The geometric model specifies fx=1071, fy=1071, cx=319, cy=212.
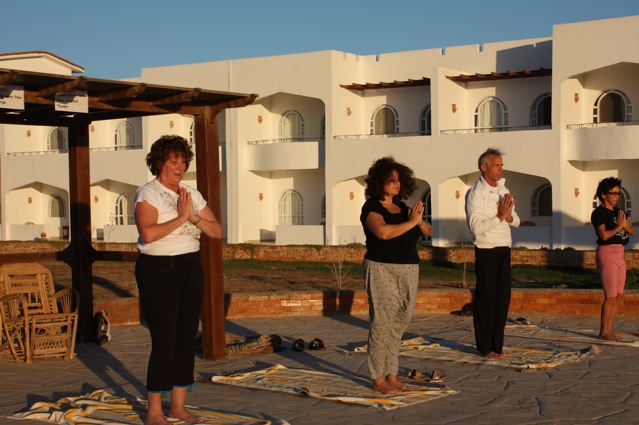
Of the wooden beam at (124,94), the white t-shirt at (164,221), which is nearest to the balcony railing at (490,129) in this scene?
the wooden beam at (124,94)

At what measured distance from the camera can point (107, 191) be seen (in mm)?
39938

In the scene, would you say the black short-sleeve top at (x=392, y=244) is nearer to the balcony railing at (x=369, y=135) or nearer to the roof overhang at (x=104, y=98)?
the roof overhang at (x=104, y=98)

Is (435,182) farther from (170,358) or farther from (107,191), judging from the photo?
(170,358)

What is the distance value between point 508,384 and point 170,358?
2.97 meters

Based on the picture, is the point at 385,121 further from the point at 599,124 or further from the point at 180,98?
the point at 180,98

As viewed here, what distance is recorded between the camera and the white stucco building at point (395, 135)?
29141mm

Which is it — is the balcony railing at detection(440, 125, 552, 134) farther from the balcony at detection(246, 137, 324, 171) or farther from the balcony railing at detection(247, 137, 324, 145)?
the balcony railing at detection(247, 137, 324, 145)

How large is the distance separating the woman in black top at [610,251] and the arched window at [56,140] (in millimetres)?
32273

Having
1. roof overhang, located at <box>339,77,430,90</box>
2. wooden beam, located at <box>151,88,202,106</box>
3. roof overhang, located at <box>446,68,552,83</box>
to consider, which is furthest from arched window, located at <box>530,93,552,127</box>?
wooden beam, located at <box>151,88,202,106</box>

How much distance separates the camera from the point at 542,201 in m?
31.6

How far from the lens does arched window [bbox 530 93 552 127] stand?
31.4 metres

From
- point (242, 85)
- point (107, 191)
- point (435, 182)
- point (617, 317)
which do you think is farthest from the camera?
point (107, 191)

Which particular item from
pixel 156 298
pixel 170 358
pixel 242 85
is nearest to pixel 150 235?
pixel 156 298

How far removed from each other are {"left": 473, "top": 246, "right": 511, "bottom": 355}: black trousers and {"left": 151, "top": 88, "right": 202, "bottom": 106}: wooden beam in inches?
114
